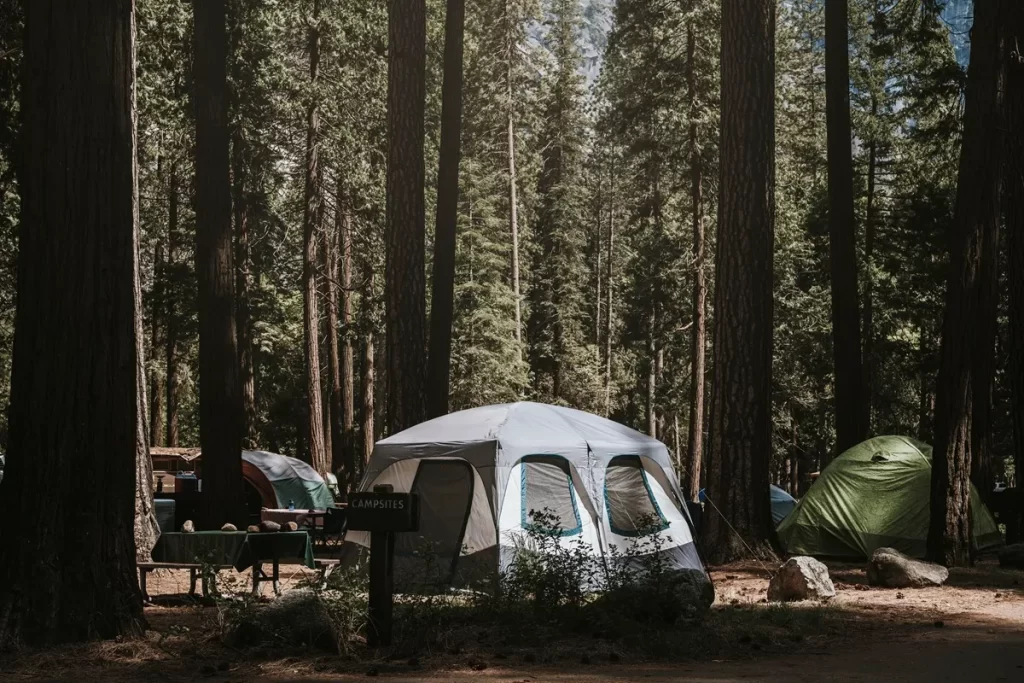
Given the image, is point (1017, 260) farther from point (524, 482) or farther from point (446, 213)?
point (446, 213)

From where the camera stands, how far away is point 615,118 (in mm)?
33469

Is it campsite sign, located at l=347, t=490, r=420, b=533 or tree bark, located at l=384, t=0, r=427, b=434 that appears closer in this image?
campsite sign, located at l=347, t=490, r=420, b=533

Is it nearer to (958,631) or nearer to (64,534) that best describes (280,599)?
(64,534)

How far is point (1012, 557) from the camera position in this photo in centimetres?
1398

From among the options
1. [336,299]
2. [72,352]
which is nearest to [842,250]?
[72,352]

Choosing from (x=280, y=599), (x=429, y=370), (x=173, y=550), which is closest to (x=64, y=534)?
(x=280, y=599)

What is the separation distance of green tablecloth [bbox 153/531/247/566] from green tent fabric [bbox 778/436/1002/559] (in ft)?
24.9

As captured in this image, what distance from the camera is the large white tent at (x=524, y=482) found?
38.7ft

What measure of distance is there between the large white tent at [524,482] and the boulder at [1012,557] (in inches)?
170

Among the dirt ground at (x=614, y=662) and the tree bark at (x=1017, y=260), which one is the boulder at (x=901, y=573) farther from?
the tree bark at (x=1017, y=260)

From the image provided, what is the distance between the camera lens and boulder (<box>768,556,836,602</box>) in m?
11.1

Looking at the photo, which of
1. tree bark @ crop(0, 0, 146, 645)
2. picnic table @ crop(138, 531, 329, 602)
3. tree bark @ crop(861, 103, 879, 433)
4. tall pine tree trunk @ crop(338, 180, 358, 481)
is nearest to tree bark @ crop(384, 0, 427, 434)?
picnic table @ crop(138, 531, 329, 602)

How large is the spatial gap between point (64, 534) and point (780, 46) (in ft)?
102

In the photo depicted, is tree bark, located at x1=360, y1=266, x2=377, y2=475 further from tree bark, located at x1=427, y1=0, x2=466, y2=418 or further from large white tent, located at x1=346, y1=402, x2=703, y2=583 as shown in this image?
large white tent, located at x1=346, y1=402, x2=703, y2=583
